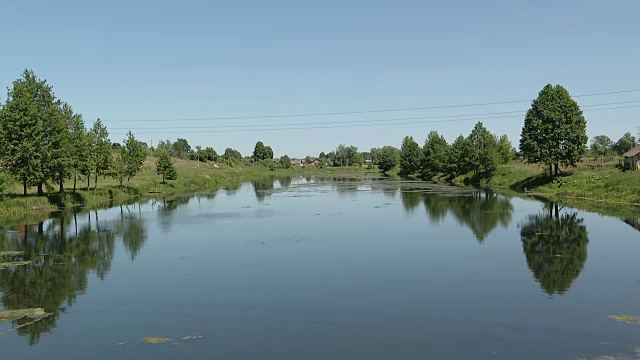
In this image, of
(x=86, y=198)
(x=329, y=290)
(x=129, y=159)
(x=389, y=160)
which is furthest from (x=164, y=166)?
(x=389, y=160)

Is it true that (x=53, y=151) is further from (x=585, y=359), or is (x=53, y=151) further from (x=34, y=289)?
(x=585, y=359)

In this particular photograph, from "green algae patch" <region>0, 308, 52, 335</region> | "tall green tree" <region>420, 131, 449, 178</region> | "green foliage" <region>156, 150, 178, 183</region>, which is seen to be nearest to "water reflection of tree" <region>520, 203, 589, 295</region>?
"green algae patch" <region>0, 308, 52, 335</region>

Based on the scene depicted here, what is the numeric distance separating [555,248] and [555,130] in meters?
36.8

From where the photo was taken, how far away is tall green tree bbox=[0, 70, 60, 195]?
3822cm

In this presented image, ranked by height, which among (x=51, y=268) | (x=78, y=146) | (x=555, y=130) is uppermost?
(x=555, y=130)

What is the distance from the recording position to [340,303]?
14742mm

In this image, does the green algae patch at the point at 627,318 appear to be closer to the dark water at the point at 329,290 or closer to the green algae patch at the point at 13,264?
the dark water at the point at 329,290

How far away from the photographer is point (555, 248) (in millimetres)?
23016

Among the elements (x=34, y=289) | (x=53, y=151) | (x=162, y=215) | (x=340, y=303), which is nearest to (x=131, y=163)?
(x=53, y=151)

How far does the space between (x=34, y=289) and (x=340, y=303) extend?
419 inches

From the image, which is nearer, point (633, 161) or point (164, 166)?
point (633, 161)

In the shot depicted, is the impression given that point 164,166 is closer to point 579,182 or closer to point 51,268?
point 51,268

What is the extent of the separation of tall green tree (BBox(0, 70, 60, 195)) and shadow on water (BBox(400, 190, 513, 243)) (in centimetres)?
3033

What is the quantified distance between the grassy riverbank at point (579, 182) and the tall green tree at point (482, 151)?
278 cm
